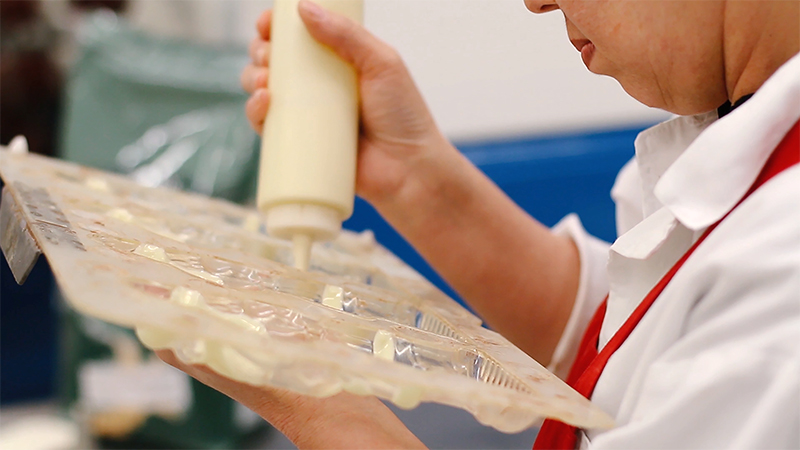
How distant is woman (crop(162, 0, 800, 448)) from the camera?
354mm

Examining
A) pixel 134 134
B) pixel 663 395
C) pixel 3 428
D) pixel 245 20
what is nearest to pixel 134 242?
pixel 663 395

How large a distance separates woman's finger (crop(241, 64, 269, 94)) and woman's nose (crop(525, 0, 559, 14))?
28cm

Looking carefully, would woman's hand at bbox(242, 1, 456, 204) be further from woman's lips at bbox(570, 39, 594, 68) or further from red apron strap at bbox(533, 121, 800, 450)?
red apron strap at bbox(533, 121, 800, 450)

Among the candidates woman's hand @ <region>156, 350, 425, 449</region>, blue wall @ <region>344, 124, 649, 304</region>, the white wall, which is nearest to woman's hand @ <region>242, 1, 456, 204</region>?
the white wall

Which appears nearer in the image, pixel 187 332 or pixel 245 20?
pixel 187 332

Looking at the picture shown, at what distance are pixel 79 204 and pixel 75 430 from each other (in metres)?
0.85

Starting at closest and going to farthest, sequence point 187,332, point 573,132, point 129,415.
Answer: point 187,332, point 129,415, point 573,132

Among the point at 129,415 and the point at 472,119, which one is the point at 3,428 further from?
the point at 472,119

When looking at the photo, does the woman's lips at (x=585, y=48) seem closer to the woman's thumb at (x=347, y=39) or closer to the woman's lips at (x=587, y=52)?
the woman's lips at (x=587, y=52)

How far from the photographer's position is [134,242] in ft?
1.48

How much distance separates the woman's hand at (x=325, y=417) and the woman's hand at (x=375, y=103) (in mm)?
292

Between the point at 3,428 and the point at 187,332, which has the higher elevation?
the point at 187,332

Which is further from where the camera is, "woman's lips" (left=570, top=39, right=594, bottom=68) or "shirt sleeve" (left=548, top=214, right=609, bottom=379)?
"shirt sleeve" (left=548, top=214, right=609, bottom=379)

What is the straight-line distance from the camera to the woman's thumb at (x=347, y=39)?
610mm
